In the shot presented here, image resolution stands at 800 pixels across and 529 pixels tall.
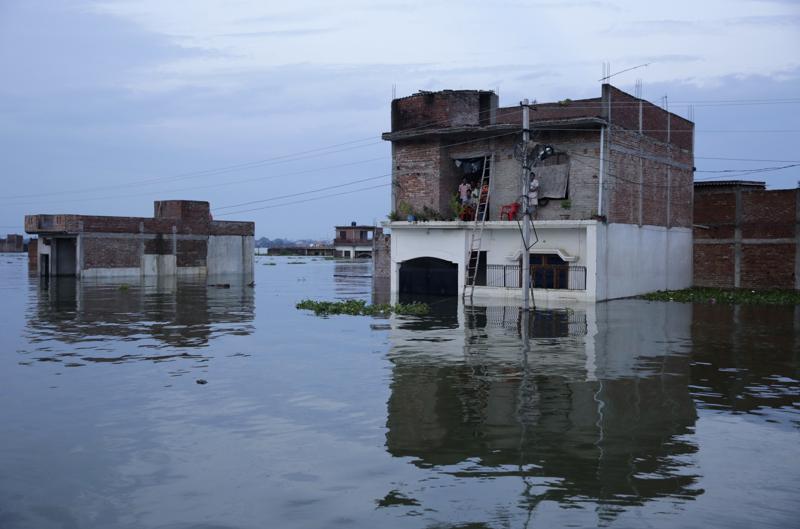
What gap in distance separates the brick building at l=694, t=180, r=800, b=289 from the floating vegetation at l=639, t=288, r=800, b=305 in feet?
3.76

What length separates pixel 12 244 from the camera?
16688 centimetres

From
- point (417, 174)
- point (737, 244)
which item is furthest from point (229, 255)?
point (737, 244)

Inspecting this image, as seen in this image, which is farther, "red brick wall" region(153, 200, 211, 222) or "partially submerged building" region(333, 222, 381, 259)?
"partially submerged building" region(333, 222, 381, 259)

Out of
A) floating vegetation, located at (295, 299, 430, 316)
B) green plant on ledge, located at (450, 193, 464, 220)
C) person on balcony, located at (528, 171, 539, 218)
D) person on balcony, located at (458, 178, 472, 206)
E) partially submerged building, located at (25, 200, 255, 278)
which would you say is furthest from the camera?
partially submerged building, located at (25, 200, 255, 278)

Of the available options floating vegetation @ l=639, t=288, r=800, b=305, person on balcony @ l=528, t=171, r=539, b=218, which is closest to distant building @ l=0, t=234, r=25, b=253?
person on balcony @ l=528, t=171, r=539, b=218

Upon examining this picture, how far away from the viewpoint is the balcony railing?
32.9 metres

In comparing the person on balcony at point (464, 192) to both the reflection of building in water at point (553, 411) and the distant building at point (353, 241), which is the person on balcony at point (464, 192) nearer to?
the reflection of building in water at point (553, 411)

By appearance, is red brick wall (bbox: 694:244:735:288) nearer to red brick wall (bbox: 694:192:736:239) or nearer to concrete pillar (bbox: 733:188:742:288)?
concrete pillar (bbox: 733:188:742:288)

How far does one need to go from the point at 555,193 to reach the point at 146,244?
34820 millimetres

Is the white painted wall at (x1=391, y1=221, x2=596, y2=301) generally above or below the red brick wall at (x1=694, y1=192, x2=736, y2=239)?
below

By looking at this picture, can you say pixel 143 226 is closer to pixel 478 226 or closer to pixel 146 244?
pixel 146 244

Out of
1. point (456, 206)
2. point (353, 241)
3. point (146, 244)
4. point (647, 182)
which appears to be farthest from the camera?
point (353, 241)

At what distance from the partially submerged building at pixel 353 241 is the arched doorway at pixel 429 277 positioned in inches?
3445

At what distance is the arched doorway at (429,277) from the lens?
37969 mm
